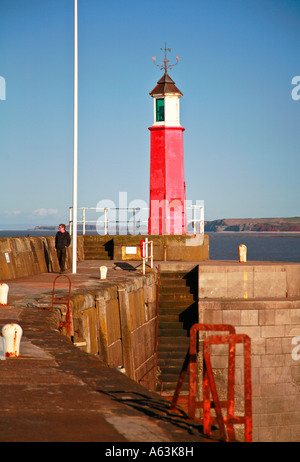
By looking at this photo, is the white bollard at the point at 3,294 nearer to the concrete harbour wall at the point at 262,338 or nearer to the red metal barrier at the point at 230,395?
the red metal barrier at the point at 230,395

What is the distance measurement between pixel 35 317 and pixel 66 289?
338 centimetres

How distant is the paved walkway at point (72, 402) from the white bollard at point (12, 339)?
0.12m

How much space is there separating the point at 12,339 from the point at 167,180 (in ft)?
64.0

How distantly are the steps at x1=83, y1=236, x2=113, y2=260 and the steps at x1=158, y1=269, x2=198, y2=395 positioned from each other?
6.20 meters

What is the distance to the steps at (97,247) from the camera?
2612 centimetres

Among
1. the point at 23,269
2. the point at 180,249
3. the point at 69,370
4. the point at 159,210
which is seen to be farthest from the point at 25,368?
the point at 159,210

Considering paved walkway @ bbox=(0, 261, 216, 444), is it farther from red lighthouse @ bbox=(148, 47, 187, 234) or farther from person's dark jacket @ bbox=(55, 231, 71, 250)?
red lighthouse @ bbox=(148, 47, 187, 234)

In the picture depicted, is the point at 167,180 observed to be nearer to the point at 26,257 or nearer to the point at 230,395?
the point at 26,257

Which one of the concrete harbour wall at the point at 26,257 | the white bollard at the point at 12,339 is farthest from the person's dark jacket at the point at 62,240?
the white bollard at the point at 12,339

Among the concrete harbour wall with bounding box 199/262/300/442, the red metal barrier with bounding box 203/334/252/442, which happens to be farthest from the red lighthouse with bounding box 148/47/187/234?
the red metal barrier with bounding box 203/334/252/442

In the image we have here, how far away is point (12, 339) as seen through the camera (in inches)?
287

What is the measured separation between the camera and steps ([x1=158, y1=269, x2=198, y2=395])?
1711 centimetres

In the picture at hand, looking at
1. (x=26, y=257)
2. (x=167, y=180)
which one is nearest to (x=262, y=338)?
(x=26, y=257)

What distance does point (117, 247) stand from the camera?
83.0ft
